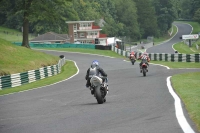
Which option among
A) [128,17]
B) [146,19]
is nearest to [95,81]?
[128,17]

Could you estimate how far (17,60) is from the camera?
3847cm

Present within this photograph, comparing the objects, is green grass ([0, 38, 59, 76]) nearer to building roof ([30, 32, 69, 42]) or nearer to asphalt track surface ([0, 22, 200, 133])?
asphalt track surface ([0, 22, 200, 133])

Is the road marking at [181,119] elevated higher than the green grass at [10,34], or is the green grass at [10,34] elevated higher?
the green grass at [10,34]

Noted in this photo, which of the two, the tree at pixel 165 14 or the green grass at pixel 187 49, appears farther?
the tree at pixel 165 14

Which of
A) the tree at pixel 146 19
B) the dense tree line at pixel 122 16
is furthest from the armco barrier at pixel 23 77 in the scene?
the tree at pixel 146 19

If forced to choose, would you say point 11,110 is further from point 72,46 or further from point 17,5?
point 72,46

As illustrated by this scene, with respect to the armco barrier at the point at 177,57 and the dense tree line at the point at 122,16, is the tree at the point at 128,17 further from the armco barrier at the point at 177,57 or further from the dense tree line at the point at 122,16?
the armco barrier at the point at 177,57

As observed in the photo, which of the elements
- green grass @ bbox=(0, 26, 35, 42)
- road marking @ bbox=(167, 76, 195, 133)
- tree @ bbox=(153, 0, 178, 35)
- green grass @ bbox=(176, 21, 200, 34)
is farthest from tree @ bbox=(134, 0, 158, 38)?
road marking @ bbox=(167, 76, 195, 133)

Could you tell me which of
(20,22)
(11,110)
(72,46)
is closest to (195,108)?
(11,110)

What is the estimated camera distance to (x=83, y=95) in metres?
19.2

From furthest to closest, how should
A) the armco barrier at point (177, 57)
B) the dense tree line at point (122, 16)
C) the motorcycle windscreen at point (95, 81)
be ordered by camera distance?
1. the dense tree line at point (122, 16)
2. the armco barrier at point (177, 57)
3. the motorcycle windscreen at point (95, 81)

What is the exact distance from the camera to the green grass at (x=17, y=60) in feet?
114

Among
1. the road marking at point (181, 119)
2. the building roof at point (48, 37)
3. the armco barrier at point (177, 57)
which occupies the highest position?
the building roof at point (48, 37)

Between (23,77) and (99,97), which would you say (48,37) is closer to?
(23,77)
